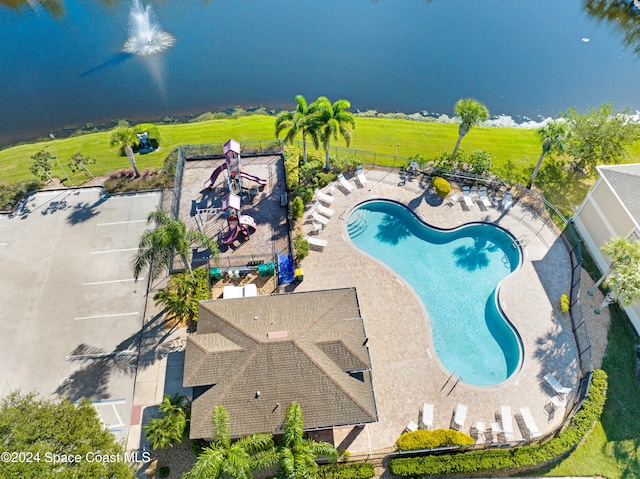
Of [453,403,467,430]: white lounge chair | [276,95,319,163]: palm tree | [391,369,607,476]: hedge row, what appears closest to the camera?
[391,369,607,476]: hedge row

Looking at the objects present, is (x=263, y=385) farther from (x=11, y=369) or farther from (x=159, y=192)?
(x=159, y=192)

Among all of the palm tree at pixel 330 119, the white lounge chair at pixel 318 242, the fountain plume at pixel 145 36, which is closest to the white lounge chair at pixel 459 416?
the white lounge chair at pixel 318 242

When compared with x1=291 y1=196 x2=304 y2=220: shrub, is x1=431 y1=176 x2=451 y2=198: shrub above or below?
above

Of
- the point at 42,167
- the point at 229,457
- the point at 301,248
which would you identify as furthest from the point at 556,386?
→ the point at 42,167

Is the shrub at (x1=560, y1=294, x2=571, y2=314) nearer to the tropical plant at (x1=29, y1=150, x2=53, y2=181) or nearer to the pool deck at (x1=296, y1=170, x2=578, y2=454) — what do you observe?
the pool deck at (x1=296, y1=170, x2=578, y2=454)

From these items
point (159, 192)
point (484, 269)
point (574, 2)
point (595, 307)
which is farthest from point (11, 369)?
point (574, 2)

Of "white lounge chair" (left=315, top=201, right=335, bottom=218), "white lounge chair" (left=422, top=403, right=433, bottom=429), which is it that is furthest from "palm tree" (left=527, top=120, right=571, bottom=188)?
"white lounge chair" (left=422, top=403, right=433, bottom=429)
